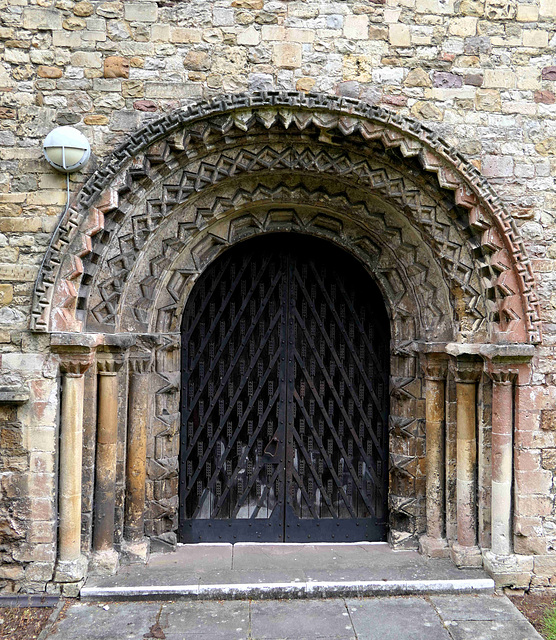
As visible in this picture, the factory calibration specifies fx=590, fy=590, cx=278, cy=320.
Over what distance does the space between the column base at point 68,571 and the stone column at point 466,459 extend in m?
2.82

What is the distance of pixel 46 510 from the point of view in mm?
4152

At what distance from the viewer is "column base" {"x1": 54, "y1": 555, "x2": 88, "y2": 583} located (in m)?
4.14

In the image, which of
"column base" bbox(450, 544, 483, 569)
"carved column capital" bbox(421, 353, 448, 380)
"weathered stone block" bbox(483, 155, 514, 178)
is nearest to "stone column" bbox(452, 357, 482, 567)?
"column base" bbox(450, 544, 483, 569)

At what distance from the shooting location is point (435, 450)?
475 cm

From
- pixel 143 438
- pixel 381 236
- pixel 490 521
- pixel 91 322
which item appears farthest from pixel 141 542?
pixel 381 236

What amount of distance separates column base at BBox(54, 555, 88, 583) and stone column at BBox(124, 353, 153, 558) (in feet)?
1.52

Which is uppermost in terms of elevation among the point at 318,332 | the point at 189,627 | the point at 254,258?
the point at 254,258

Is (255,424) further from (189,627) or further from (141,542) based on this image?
(189,627)

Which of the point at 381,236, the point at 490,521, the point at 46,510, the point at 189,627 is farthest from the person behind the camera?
the point at 381,236

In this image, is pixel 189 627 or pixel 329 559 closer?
pixel 189 627

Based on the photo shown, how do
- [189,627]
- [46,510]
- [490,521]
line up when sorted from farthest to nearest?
1. [490,521]
2. [46,510]
3. [189,627]

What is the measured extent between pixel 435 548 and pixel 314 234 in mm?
2713

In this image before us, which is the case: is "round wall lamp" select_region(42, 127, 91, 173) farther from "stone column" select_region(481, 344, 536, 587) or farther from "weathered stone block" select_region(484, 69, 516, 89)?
"stone column" select_region(481, 344, 536, 587)

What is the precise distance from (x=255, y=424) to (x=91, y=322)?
5.34 ft
